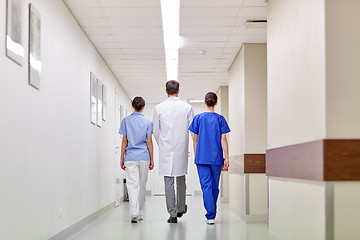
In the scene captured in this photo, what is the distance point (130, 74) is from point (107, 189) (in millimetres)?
2629

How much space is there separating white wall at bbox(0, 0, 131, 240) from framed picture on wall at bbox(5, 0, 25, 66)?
0.08 m

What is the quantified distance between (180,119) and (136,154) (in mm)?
786

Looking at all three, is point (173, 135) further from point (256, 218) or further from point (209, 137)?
point (256, 218)

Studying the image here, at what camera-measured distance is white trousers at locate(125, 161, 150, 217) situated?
677 centimetres

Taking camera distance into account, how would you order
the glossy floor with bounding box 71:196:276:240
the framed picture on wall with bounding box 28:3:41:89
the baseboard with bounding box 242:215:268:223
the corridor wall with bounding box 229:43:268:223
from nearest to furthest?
the framed picture on wall with bounding box 28:3:41:89, the glossy floor with bounding box 71:196:276:240, the baseboard with bounding box 242:215:268:223, the corridor wall with bounding box 229:43:268:223

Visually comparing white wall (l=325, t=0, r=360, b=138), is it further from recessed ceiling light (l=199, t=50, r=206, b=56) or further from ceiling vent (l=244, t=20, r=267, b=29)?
recessed ceiling light (l=199, t=50, r=206, b=56)

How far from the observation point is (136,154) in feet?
22.2

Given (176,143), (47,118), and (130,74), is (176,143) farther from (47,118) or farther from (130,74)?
(130,74)

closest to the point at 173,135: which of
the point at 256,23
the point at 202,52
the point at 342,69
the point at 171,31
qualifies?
the point at 171,31

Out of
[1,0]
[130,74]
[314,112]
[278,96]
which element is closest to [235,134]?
[130,74]

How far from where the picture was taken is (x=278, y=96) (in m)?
5.03

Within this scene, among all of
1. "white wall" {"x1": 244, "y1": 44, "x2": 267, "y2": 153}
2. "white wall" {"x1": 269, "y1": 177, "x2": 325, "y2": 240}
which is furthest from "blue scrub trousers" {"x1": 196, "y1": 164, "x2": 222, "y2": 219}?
"white wall" {"x1": 244, "y1": 44, "x2": 267, "y2": 153}

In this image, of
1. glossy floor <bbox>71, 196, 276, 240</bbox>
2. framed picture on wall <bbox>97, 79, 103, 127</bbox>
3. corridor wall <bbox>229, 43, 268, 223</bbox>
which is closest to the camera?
glossy floor <bbox>71, 196, 276, 240</bbox>

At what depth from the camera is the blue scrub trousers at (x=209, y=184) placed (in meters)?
6.29
